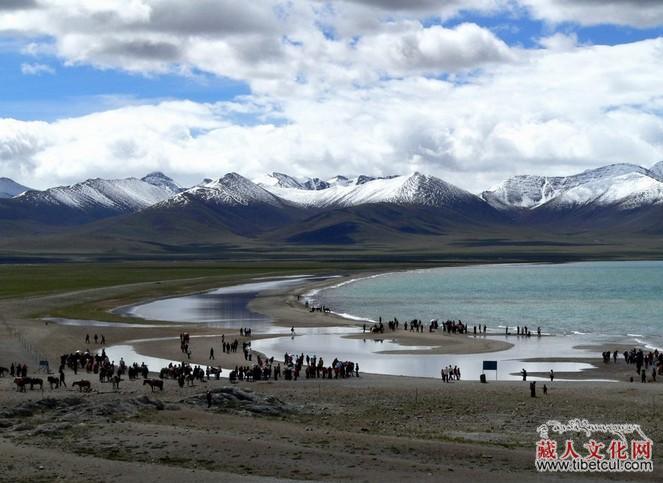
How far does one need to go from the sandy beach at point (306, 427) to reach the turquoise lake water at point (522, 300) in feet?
102

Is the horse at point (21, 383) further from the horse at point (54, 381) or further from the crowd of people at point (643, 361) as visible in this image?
the crowd of people at point (643, 361)

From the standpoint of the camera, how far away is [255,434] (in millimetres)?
31094

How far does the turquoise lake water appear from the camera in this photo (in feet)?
279

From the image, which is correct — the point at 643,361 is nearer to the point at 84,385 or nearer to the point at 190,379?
the point at 190,379

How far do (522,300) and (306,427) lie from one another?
80.4 metres

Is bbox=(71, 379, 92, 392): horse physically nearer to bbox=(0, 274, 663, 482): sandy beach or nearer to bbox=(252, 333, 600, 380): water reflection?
bbox=(0, 274, 663, 482): sandy beach

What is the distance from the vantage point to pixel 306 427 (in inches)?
1308

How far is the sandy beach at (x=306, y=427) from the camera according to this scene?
26.2 meters

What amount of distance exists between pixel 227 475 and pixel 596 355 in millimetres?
41351

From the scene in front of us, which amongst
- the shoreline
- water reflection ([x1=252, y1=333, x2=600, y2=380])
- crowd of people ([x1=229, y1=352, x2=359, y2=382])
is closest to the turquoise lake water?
the shoreline

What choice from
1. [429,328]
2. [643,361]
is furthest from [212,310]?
[643,361]

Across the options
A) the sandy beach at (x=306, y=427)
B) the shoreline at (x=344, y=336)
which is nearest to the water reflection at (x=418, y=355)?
the shoreline at (x=344, y=336)

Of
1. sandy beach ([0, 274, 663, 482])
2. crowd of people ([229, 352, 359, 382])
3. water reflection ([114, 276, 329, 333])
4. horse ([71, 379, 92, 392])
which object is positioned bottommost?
sandy beach ([0, 274, 663, 482])

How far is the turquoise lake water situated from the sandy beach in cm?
3108
